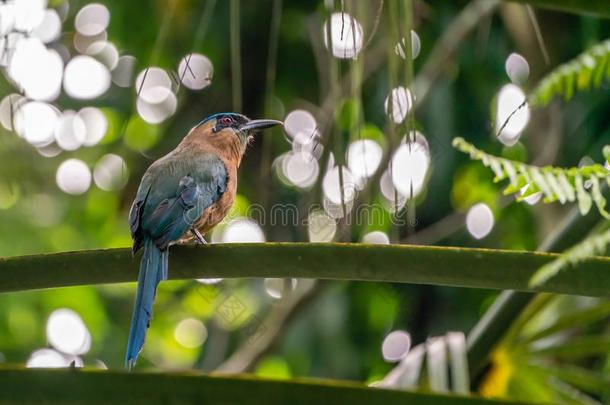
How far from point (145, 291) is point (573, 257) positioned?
5.99 feet

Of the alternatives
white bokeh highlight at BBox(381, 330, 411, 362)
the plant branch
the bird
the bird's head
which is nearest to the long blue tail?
the bird

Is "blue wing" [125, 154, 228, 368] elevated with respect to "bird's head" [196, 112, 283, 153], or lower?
lower

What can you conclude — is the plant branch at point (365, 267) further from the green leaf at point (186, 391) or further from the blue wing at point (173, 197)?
the blue wing at point (173, 197)

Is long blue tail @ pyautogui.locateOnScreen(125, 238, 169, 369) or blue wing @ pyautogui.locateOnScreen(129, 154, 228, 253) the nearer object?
long blue tail @ pyautogui.locateOnScreen(125, 238, 169, 369)

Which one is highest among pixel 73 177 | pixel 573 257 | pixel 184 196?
pixel 73 177

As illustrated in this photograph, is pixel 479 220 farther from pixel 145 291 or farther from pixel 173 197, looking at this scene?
pixel 145 291

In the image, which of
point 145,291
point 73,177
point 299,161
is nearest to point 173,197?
point 145,291

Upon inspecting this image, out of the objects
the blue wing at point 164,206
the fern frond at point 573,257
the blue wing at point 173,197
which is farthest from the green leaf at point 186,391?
the blue wing at point 173,197

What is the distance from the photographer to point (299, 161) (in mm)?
6016

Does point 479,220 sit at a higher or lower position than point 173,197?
higher

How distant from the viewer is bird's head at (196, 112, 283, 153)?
4.83 metres

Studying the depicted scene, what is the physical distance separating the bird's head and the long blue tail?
1588mm

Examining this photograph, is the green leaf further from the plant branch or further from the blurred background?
the blurred background

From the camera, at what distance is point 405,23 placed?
193 centimetres
